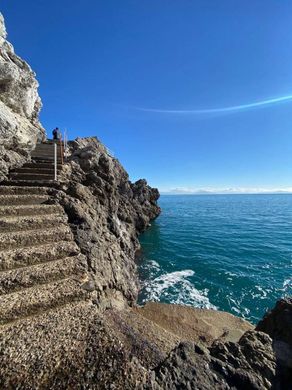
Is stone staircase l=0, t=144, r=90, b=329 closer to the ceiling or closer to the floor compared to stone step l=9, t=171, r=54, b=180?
closer to the floor

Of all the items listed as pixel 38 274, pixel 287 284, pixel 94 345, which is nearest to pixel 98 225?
pixel 38 274

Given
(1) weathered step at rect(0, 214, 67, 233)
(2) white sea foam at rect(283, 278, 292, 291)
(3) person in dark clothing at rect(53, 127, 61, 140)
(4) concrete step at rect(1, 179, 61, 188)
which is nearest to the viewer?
(1) weathered step at rect(0, 214, 67, 233)

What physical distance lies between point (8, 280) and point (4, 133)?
13098 mm

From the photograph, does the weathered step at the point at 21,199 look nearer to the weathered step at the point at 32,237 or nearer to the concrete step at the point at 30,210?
the concrete step at the point at 30,210

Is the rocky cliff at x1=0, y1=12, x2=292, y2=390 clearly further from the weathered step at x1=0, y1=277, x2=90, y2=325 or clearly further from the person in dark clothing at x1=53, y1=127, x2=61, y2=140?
the person in dark clothing at x1=53, y1=127, x2=61, y2=140

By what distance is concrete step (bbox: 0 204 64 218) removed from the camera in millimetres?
9310

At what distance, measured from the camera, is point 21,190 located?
11414 mm

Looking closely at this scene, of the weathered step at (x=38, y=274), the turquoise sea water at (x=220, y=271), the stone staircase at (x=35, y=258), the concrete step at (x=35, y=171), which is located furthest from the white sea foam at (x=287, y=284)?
the concrete step at (x=35, y=171)

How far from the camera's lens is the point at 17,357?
4.28 meters

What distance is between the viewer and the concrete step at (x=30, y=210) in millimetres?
9310

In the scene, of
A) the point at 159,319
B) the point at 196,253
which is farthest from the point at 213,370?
the point at 196,253

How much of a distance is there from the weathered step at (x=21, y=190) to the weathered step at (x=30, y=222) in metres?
2.58

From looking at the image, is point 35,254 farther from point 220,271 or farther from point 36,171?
point 220,271

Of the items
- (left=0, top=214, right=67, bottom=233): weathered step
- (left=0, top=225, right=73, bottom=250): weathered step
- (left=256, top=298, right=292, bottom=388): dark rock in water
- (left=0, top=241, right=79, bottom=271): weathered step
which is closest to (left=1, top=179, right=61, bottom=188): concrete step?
(left=0, top=214, right=67, bottom=233): weathered step
